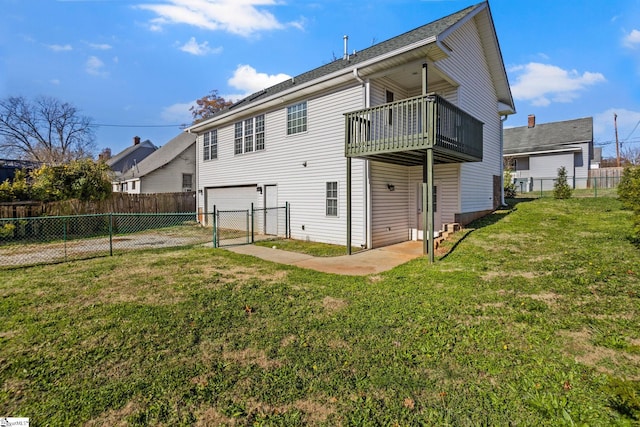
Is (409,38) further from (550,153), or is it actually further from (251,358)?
(550,153)

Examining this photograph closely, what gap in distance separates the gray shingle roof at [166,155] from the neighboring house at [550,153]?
88.2 feet

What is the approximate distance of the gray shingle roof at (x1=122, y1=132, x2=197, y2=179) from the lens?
24522 mm

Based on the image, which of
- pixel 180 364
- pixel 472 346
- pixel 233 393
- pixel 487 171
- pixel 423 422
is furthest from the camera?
pixel 487 171

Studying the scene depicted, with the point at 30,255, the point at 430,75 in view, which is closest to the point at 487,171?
the point at 430,75

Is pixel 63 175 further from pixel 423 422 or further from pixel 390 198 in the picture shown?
pixel 423 422

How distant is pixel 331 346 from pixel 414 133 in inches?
271

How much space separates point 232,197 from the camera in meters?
15.3

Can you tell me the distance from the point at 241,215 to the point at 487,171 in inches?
446

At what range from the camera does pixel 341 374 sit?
2.95 meters

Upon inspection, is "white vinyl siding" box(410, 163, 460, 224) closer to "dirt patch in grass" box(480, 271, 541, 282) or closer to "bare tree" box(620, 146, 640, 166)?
"dirt patch in grass" box(480, 271, 541, 282)

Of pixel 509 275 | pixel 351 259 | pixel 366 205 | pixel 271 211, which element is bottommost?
pixel 351 259

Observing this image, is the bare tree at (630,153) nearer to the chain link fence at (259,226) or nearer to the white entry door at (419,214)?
the white entry door at (419,214)

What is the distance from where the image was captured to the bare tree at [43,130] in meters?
30.9

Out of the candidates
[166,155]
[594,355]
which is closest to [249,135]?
[594,355]
